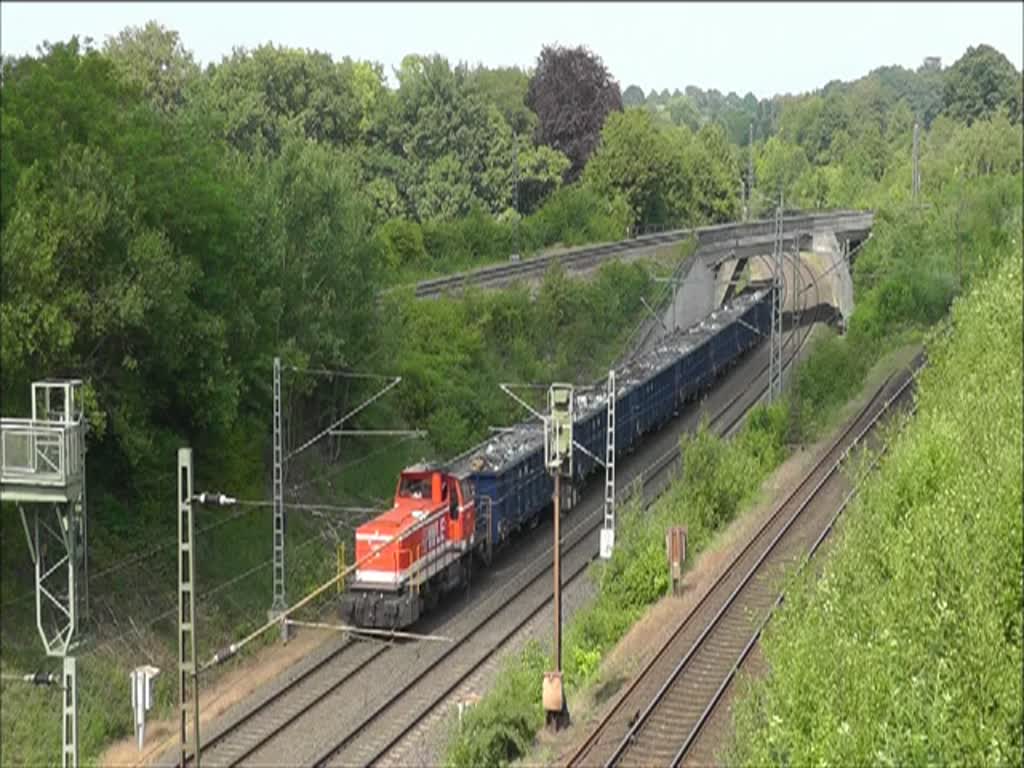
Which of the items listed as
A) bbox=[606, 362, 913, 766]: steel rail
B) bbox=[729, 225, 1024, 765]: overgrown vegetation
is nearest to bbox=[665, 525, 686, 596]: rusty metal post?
bbox=[606, 362, 913, 766]: steel rail

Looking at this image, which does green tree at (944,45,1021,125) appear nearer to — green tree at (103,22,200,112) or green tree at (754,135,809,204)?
green tree at (754,135,809,204)

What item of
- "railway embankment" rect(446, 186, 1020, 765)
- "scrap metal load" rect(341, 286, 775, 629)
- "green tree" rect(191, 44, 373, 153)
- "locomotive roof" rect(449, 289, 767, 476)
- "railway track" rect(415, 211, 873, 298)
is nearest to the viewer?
"railway embankment" rect(446, 186, 1020, 765)

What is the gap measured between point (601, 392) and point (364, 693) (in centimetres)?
1854

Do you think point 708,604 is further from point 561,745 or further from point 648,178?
point 648,178

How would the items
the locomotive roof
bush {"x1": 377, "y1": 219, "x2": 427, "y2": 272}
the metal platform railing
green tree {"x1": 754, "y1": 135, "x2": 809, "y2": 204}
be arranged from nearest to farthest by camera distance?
1. the metal platform railing
2. the locomotive roof
3. bush {"x1": 377, "y1": 219, "x2": 427, "y2": 272}
4. green tree {"x1": 754, "y1": 135, "x2": 809, "y2": 204}

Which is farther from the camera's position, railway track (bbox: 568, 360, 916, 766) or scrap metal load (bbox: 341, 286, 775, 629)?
scrap metal load (bbox: 341, 286, 775, 629)

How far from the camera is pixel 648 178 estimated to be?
78062 mm

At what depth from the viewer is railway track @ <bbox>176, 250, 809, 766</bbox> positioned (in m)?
23.5

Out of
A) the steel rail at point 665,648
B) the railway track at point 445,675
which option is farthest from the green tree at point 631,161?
the steel rail at point 665,648

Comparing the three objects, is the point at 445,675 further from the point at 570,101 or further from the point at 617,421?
the point at 570,101

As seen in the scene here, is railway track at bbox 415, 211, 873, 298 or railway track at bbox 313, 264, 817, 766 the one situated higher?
railway track at bbox 415, 211, 873, 298

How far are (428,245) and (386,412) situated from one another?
71.5 feet

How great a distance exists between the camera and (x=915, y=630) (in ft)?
58.5

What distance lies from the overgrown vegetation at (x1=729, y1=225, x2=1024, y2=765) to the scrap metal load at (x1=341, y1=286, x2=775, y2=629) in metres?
8.27
